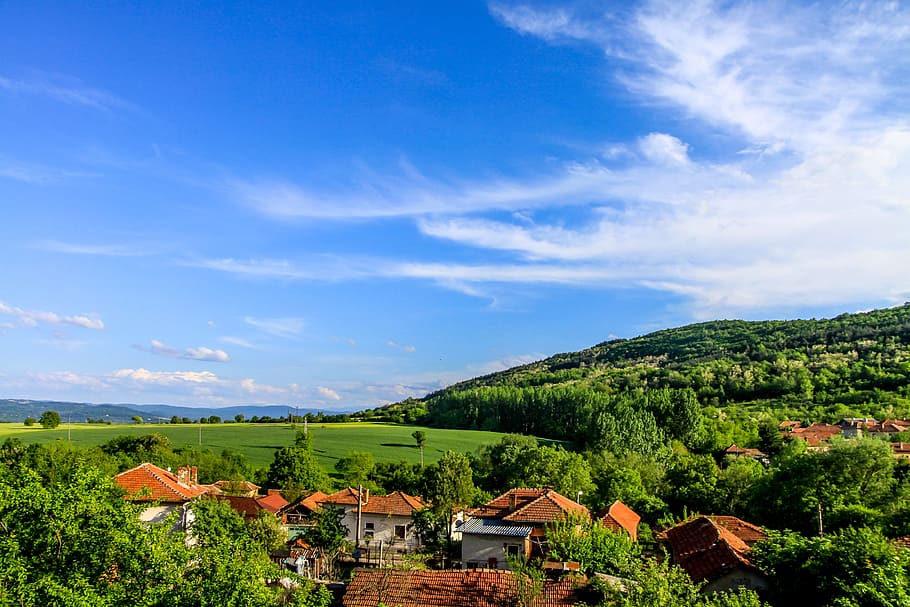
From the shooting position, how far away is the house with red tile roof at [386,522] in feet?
159

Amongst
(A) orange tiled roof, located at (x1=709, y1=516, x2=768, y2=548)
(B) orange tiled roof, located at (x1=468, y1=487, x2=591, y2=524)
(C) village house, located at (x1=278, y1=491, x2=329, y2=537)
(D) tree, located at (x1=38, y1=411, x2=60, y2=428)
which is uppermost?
(D) tree, located at (x1=38, y1=411, x2=60, y2=428)

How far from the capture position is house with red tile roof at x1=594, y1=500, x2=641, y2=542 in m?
38.8

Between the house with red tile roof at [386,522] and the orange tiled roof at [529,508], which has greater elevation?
the orange tiled roof at [529,508]

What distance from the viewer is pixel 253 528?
3559 cm

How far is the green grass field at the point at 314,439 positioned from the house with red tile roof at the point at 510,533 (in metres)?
51.4

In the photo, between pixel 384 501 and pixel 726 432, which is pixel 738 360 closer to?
pixel 726 432

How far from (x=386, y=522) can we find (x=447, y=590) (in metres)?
29.6

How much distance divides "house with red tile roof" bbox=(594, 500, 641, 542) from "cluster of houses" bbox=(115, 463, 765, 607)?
142 mm

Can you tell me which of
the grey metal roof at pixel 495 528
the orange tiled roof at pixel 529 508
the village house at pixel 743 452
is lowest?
the village house at pixel 743 452

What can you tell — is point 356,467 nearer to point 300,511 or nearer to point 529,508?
point 300,511

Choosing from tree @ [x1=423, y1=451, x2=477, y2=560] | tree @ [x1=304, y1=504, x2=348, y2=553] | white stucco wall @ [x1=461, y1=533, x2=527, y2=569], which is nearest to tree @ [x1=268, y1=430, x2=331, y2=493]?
tree @ [x1=304, y1=504, x2=348, y2=553]

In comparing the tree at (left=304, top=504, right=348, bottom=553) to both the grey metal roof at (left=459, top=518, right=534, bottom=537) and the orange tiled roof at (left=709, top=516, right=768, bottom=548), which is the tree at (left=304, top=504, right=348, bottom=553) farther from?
the orange tiled roof at (left=709, top=516, right=768, bottom=548)

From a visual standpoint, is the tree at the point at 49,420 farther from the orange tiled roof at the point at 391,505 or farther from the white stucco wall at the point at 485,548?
the white stucco wall at the point at 485,548

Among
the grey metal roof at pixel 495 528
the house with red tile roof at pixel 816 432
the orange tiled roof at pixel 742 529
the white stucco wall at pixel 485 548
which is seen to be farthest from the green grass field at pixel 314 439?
the orange tiled roof at pixel 742 529
